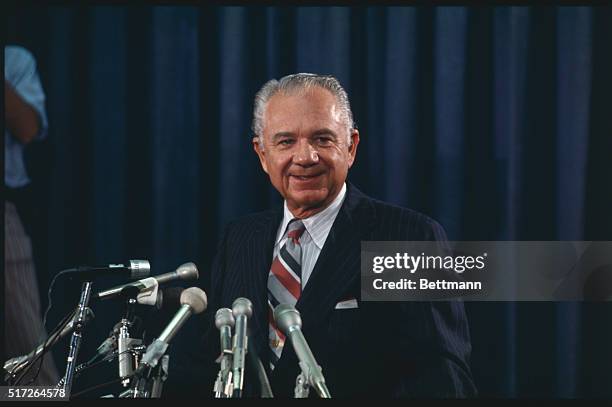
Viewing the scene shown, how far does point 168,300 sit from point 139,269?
7.5 inches

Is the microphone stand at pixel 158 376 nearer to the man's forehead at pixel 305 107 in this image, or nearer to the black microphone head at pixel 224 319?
the black microphone head at pixel 224 319

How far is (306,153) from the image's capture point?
2.52 metres

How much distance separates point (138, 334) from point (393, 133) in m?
1.30

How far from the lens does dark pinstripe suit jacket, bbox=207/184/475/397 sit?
7.76ft

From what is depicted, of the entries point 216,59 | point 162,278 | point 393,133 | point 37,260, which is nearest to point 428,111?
point 393,133

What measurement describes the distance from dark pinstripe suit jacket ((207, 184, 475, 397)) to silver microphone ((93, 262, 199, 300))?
0.90 ft

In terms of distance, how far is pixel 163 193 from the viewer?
3.02 m

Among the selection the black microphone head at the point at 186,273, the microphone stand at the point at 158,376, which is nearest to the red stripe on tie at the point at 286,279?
the black microphone head at the point at 186,273

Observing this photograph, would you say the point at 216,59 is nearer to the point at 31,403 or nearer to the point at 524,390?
the point at 31,403

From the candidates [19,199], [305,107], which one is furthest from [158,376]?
[19,199]

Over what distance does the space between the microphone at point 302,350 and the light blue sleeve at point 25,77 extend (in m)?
1.58

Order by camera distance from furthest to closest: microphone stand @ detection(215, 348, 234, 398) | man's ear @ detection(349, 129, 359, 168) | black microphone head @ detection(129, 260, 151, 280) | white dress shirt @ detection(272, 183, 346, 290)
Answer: man's ear @ detection(349, 129, 359, 168)
white dress shirt @ detection(272, 183, 346, 290)
black microphone head @ detection(129, 260, 151, 280)
microphone stand @ detection(215, 348, 234, 398)

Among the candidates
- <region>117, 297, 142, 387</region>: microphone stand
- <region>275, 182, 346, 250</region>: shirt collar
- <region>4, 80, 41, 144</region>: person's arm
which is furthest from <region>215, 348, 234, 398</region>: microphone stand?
<region>4, 80, 41, 144</region>: person's arm

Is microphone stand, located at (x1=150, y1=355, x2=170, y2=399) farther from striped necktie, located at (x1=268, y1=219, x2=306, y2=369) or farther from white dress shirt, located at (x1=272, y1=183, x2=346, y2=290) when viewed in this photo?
white dress shirt, located at (x1=272, y1=183, x2=346, y2=290)
